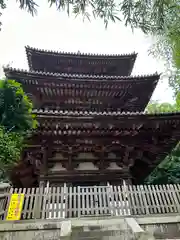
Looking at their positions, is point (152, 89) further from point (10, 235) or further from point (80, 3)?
point (10, 235)

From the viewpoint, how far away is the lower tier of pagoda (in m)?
5.92

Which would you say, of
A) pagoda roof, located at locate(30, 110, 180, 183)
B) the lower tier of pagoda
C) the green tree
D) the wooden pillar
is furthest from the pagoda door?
the green tree

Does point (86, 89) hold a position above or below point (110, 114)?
above

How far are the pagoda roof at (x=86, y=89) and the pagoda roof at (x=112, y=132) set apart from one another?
7.79 ft

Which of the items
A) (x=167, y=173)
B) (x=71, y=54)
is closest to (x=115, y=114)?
(x=71, y=54)

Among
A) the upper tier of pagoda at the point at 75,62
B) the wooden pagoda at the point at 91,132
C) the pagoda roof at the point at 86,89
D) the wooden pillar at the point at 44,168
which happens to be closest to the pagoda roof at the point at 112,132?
the wooden pagoda at the point at 91,132

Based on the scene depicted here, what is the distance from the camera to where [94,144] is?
652 centimetres

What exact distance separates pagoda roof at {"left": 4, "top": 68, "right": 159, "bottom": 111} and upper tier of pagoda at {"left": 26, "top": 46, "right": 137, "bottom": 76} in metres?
2.56

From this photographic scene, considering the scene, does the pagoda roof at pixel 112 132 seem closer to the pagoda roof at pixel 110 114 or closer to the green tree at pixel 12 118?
the pagoda roof at pixel 110 114

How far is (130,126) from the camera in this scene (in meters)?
6.07

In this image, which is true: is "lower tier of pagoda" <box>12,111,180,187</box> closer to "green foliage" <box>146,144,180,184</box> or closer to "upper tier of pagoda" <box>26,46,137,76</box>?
"upper tier of pagoda" <box>26,46,137,76</box>

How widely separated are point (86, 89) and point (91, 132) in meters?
2.74

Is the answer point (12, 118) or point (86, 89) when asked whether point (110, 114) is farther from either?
point (12, 118)

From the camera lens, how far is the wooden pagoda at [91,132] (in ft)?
19.6
